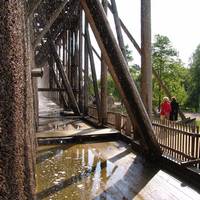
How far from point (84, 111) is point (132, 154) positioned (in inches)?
313

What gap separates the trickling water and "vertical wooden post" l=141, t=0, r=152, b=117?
1672mm

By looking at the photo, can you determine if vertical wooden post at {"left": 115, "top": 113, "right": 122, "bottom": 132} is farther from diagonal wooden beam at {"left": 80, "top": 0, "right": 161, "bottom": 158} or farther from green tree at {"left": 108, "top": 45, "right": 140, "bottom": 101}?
green tree at {"left": 108, "top": 45, "right": 140, "bottom": 101}

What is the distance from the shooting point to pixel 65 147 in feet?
29.4

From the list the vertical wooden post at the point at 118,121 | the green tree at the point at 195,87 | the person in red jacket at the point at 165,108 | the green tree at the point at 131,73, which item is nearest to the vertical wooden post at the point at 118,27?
the vertical wooden post at the point at 118,121

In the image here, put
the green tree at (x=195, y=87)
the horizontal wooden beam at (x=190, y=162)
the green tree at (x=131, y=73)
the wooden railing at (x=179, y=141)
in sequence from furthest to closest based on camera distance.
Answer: the green tree at (x=195, y=87)
the green tree at (x=131, y=73)
the wooden railing at (x=179, y=141)
the horizontal wooden beam at (x=190, y=162)

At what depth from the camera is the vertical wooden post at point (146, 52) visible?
25.4 feet

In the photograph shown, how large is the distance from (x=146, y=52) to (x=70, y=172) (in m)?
3.10

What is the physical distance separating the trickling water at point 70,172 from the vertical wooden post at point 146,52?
5.49 ft

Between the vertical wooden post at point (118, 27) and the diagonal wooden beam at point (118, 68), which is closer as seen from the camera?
the diagonal wooden beam at point (118, 68)

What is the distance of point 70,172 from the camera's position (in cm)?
646

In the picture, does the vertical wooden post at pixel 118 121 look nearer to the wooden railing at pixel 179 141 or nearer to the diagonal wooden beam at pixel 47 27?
the wooden railing at pixel 179 141

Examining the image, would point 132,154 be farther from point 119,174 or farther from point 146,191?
point 146,191

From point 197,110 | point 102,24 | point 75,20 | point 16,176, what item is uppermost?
point 75,20

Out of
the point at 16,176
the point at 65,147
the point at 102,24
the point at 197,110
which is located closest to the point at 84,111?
the point at 65,147
